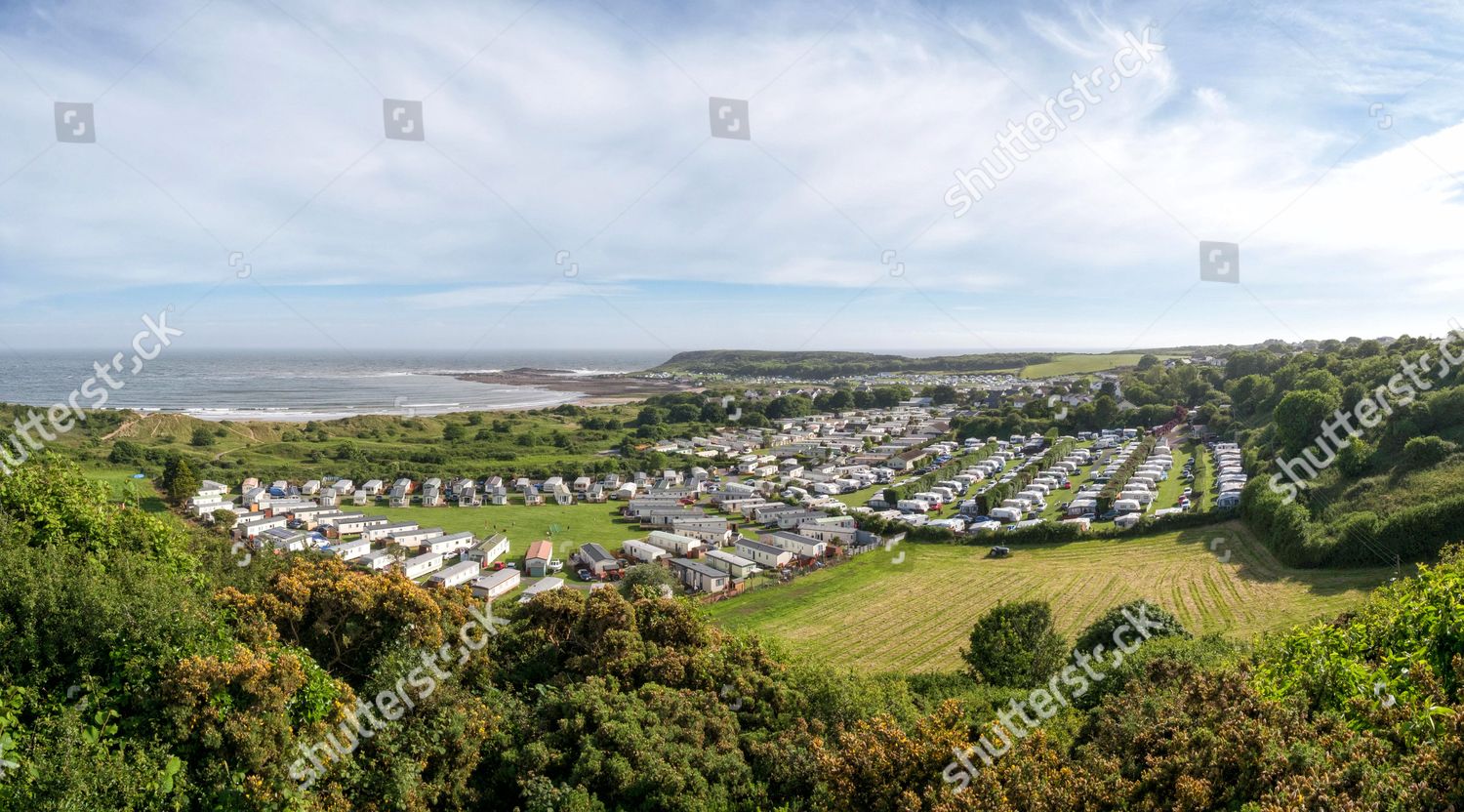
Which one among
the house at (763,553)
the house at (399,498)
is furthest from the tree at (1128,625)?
the house at (399,498)

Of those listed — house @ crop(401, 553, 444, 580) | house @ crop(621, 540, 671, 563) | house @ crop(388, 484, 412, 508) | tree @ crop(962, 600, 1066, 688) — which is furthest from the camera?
house @ crop(388, 484, 412, 508)

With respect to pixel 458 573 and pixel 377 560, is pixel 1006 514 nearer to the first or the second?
pixel 458 573

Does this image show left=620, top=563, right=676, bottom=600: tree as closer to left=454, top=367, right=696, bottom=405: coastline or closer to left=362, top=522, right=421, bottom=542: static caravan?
left=362, top=522, right=421, bottom=542: static caravan

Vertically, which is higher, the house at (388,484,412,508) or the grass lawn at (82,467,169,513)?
the grass lawn at (82,467,169,513)

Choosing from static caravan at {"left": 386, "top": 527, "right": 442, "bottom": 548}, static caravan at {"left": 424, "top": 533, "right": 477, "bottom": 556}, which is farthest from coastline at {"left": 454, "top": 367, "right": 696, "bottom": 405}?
static caravan at {"left": 424, "top": 533, "right": 477, "bottom": 556}

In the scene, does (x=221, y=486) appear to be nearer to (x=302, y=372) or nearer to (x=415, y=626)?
(x=415, y=626)

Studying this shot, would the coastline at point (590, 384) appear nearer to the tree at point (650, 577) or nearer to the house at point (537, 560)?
the house at point (537, 560)

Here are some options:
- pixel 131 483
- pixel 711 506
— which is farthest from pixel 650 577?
pixel 131 483

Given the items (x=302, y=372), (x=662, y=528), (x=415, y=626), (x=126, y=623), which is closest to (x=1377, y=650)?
(x=415, y=626)
